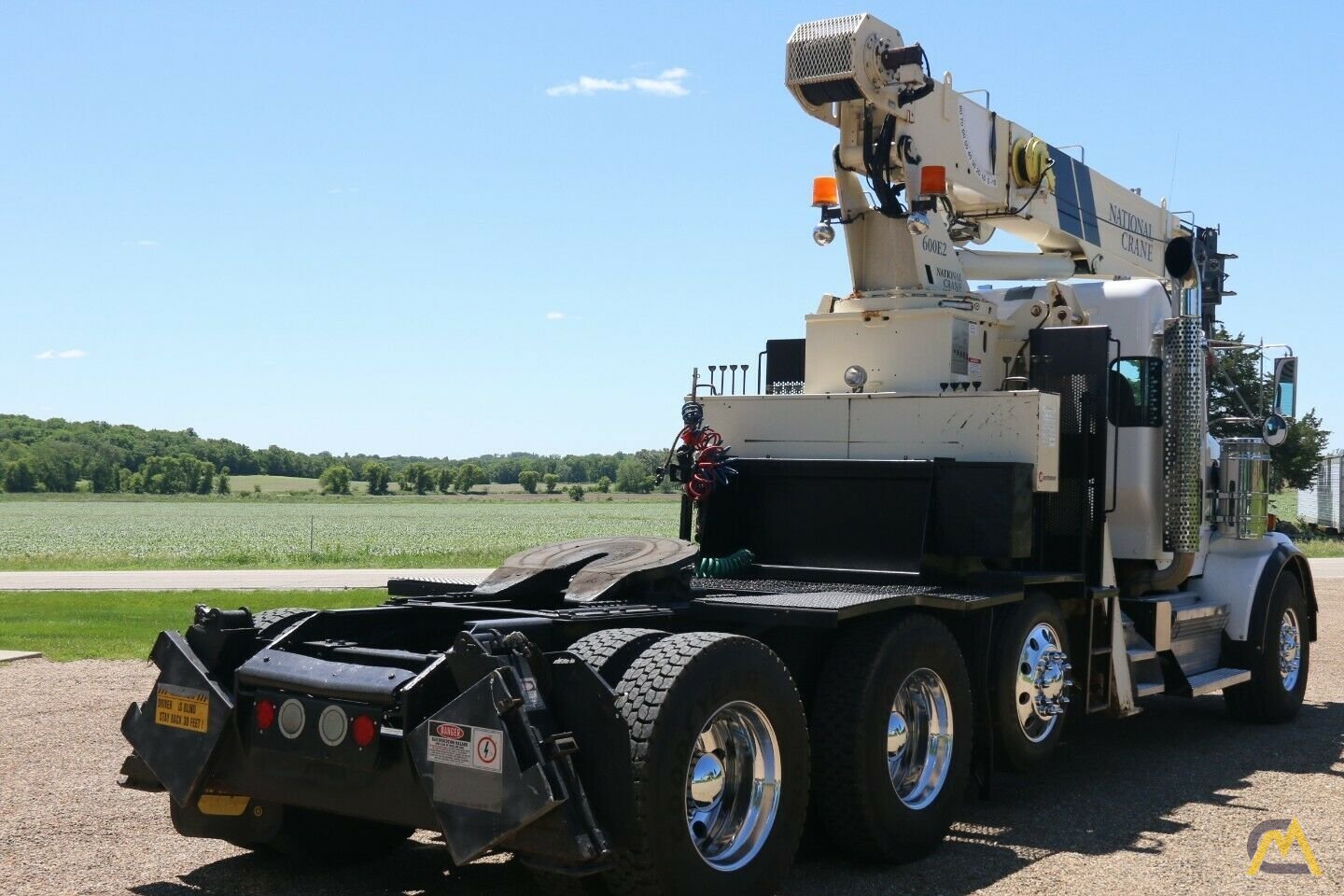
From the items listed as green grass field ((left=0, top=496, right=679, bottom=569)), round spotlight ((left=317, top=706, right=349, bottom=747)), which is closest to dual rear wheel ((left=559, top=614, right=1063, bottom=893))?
round spotlight ((left=317, top=706, right=349, bottom=747))

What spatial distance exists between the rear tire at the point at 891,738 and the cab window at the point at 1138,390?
293 centimetres

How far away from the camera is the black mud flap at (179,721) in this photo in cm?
564

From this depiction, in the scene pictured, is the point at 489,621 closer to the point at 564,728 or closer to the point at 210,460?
the point at 564,728

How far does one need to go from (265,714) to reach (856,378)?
4508 mm

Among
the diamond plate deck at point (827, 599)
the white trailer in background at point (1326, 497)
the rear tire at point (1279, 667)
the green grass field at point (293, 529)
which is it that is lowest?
the green grass field at point (293, 529)

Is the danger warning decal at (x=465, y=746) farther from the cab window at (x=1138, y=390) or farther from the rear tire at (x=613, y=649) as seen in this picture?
the cab window at (x=1138, y=390)

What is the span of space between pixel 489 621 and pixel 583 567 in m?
1.45

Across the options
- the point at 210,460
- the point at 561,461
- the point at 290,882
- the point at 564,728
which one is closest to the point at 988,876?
the point at 564,728

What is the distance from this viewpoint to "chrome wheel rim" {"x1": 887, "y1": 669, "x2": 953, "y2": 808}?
6605 mm

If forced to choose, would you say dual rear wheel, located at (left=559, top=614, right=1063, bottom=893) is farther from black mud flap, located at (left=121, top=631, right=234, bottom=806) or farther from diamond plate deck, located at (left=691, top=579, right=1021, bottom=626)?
black mud flap, located at (left=121, top=631, right=234, bottom=806)

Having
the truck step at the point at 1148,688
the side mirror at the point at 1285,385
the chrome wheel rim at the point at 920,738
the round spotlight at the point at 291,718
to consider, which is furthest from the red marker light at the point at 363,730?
the side mirror at the point at 1285,385

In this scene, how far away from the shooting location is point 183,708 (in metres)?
5.74

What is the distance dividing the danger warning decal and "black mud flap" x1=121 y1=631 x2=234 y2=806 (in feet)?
3.65

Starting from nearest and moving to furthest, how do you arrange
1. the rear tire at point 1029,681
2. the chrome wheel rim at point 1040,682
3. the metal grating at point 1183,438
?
the rear tire at point 1029,681, the chrome wheel rim at point 1040,682, the metal grating at point 1183,438
